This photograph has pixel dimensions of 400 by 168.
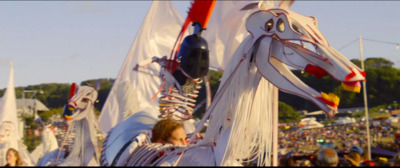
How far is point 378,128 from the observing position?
16812 mm

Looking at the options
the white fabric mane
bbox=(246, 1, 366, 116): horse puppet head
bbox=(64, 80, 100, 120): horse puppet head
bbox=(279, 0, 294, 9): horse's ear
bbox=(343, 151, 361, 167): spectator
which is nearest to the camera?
bbox=(246, 1, 366, 116): horse puppet head

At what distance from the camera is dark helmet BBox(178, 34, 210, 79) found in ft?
19.6

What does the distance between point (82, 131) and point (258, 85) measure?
3677mm

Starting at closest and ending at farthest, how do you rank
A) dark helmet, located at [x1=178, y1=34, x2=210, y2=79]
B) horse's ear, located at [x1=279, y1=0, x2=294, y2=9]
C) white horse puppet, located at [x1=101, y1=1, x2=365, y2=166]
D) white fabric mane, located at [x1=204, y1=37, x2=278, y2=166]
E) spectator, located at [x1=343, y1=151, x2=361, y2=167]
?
white horse puppet, located at [x1=101, y1=1, x2=365, y2=166] < white fabric mane, located at [x1=204, y1=37, x2=278, y2=166] < horse's ear, located at [x1=279, y1=0, x2=294, y2=9] < spectator, located at [x1=343, y1=151, x2=361, y2=167] < dark helmet, located at [x1=178, y1=34, x2=210, y2=79]

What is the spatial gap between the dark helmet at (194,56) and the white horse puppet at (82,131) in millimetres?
1733

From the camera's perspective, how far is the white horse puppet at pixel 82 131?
7.06 meters

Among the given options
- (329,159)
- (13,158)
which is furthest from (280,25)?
(13,158)

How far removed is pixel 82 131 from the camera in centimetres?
727

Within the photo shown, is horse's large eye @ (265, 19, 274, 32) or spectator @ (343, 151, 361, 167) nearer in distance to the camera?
horse's large eye @ (265, 19, 274, 32)

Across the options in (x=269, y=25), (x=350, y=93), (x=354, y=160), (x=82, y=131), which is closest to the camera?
(x=269, y=25)

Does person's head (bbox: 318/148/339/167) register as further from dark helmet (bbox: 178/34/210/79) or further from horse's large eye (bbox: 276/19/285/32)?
dark helmet (bbox: 178/34/210/79)

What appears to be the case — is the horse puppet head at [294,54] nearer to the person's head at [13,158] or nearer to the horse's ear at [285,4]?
the horse's ear at [285,4]

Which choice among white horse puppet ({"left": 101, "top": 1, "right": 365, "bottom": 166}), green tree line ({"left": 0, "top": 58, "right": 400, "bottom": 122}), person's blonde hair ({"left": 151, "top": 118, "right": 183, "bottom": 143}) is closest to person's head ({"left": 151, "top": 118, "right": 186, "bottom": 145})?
person's blonde hair ({"left": 151, "top": 118, "right": 183, "bottom": 143})

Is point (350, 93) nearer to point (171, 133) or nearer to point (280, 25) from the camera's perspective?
point (171, 133)
